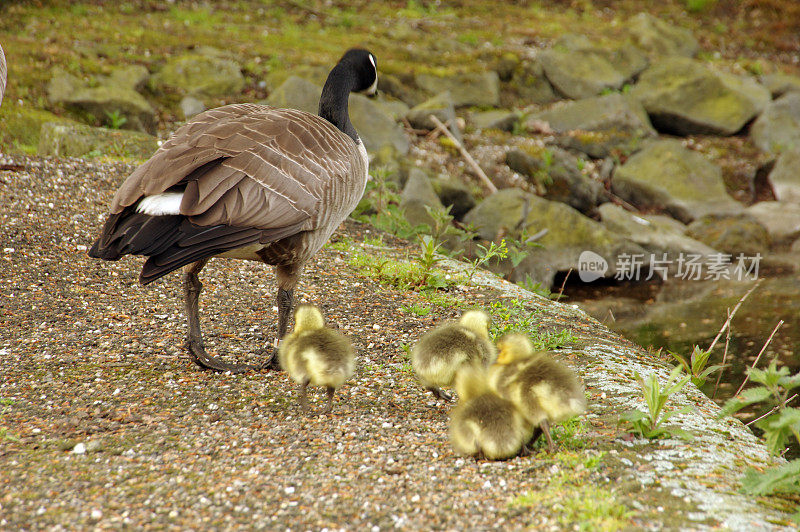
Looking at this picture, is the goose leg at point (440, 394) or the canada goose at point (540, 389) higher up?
the canada goose at point (540, 389)

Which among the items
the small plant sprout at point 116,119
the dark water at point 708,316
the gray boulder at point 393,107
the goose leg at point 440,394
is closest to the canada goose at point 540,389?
the goose leg at point 440,394

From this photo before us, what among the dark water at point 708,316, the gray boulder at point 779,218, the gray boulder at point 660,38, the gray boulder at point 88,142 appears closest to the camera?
the dark water at point 708,316

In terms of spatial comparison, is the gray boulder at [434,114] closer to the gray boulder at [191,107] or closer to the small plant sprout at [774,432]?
the gray boulder at [191,107]

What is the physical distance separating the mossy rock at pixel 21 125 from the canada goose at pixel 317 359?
7122 mm

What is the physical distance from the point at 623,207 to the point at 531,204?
3.18 meters

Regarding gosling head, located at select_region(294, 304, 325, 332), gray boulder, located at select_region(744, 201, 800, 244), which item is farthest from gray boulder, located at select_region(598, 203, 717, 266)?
gosling head, located at select_region(294, 304, 325, 332)

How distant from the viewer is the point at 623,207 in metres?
12.5

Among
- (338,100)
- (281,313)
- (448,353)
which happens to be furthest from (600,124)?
(448,353)

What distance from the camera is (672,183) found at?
41.2 feet

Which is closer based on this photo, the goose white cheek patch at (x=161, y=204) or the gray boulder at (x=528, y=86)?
the goose white cheek patch at (x=161, y=204)

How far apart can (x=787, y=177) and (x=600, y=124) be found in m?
3.48

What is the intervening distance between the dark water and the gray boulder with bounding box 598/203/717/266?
64 cm

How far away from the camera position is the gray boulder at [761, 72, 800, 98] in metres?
16.5

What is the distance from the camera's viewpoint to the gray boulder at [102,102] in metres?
10.9
